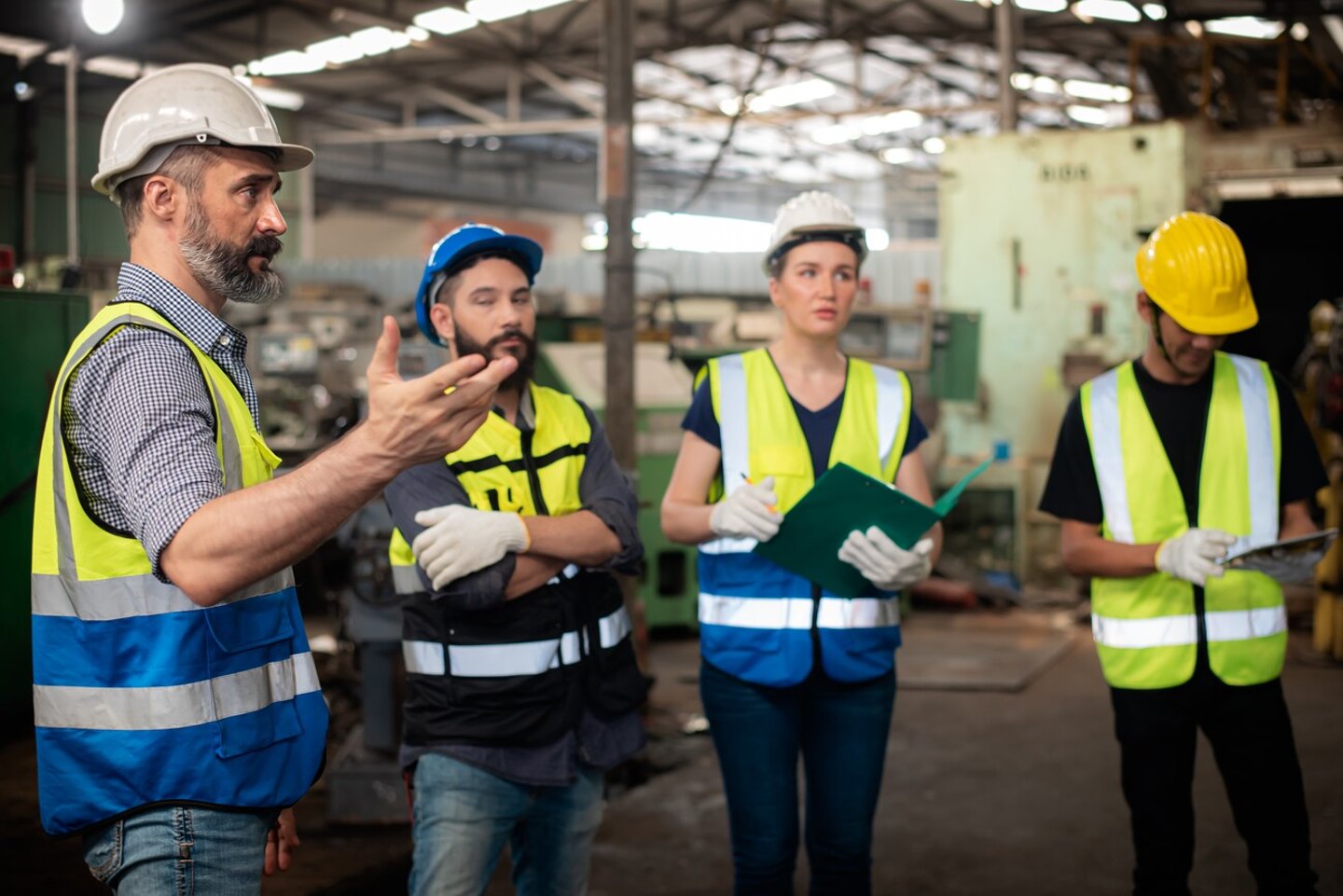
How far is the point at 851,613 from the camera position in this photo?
2500mm

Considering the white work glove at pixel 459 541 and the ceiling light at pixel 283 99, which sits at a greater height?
the ceiling light at pixel 283 99

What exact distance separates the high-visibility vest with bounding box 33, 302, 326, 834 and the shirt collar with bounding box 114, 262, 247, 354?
3 cm

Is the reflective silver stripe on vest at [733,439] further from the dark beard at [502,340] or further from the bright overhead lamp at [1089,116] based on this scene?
the bright overhead lamp at [1089,116]

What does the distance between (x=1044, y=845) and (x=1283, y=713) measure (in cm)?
164

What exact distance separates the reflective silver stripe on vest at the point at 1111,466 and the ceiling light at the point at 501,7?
11542mm

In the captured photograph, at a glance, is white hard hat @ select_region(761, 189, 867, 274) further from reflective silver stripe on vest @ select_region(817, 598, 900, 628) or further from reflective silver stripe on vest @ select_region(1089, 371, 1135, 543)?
reflective silver stripe on vest @ select_region(817, 598, 900, 628)

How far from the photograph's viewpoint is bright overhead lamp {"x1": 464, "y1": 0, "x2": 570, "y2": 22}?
13117mm

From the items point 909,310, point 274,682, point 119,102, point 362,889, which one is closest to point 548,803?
point 274,682

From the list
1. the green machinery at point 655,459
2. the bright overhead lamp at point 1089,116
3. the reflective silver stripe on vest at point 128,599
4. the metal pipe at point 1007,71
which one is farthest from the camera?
the bright overhead lamp at point 1089,116

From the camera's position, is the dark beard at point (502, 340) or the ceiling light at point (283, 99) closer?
the dark beard at point (502, 340)

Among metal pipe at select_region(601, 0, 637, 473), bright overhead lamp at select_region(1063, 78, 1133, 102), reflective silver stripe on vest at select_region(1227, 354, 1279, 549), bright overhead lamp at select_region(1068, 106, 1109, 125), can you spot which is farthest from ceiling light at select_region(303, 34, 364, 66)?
reflective silver stripe on vest at select_region(1227, 354, 1279, 549)

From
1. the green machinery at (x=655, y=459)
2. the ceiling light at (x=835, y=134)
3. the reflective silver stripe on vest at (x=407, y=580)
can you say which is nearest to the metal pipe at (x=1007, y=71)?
the green machinery at (x=655, y=459)

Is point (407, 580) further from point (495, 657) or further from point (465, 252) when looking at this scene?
point (465, 252)

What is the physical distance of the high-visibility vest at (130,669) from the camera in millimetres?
1506
